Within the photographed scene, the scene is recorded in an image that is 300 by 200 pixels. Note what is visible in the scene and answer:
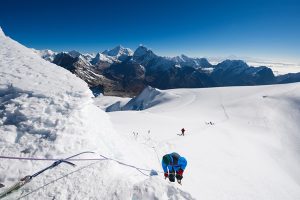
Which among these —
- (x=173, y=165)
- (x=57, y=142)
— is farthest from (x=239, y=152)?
(x=57, y=142)

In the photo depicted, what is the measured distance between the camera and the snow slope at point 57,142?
7184 millimetres

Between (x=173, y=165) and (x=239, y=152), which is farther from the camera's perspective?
(x=239, y=152)

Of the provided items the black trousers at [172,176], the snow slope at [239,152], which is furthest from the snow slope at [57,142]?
the snow slope at [239,152]

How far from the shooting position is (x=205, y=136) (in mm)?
30594

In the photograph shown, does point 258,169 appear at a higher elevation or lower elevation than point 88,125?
lower

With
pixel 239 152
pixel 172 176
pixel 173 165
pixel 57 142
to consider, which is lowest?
pixel 239 152

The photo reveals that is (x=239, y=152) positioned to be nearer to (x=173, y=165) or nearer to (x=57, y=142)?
(x=173, y=165)

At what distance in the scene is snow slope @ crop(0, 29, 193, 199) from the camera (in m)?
7.18

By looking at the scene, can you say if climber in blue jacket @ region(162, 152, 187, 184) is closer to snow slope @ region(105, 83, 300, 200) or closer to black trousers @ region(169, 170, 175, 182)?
black trousers @ region(169, 170, 175, 182)

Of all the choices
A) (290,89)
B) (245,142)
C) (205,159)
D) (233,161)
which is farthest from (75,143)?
(290,89)

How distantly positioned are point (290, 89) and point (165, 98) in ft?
166

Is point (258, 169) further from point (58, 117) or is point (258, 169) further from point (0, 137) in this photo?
point (0, 137)

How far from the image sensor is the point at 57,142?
878 centimetres

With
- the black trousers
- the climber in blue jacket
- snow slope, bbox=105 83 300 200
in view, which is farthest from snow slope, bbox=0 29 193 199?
snow slope, bbox=105 83 300 200
